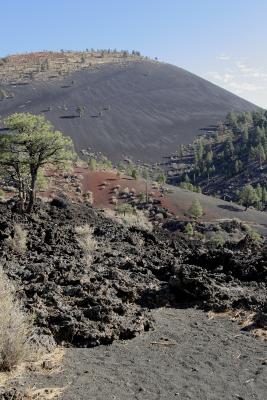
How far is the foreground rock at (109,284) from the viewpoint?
22.4 ft

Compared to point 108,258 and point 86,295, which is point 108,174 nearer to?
point 108,258

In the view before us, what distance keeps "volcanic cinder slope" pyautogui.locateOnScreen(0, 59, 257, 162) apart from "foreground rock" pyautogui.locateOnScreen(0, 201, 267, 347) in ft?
232

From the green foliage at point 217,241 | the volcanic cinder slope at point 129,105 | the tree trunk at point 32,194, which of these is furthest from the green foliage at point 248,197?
the volcanic cinder slope at point 129,105

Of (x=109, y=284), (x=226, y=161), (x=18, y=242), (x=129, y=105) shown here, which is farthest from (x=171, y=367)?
(x=129, y=105)

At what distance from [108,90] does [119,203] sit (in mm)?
76194

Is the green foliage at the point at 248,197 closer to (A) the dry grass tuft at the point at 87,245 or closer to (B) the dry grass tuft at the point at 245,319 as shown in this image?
(A) the dry grass tuft at the point at 87,245

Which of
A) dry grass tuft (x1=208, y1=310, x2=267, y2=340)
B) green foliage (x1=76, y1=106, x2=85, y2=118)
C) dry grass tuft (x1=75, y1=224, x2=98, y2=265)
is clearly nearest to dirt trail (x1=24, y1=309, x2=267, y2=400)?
dry grass tuft (x1=208, y1=310, x2=267, y2=340)

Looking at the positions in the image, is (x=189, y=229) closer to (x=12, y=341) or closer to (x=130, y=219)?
(x=130, y=219)

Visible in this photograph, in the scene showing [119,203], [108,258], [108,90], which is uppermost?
[108,90]

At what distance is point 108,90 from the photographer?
114 m

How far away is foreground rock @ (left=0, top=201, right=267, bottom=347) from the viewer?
22.4ft

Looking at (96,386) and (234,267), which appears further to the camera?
(234,267)

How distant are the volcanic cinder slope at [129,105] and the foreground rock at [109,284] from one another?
232ft

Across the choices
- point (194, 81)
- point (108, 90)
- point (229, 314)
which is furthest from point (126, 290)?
point (194, 81)
